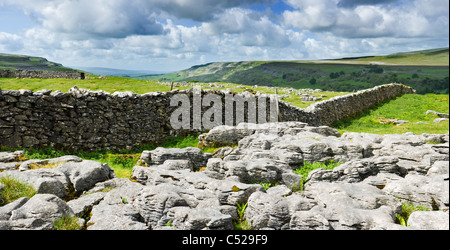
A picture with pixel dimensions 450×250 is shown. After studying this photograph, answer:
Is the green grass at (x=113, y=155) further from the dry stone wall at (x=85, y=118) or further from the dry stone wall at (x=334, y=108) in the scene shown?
the dry stone wall at (x=334, y=108)

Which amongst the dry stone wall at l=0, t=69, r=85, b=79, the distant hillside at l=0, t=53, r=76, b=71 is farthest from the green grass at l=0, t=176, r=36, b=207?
the dry stone wall at l=0, t=69, r=85, b=79

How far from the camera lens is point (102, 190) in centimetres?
946

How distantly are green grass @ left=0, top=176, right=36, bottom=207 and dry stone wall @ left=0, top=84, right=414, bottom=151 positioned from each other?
27.5 ft

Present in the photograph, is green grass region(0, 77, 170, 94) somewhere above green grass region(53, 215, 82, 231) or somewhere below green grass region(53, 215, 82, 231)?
above

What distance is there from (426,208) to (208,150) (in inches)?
428

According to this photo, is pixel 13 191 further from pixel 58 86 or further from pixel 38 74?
pixel 38 74

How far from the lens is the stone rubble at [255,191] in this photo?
7094 millimetres

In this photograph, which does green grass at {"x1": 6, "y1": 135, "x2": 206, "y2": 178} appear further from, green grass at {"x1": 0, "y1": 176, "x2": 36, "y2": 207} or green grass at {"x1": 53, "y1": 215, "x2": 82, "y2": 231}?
green grass at {"x1": 53, "y1": 215, "x2": 82, "y2": 231}

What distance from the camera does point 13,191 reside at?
8.40 meters

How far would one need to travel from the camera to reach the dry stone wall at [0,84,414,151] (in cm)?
1572

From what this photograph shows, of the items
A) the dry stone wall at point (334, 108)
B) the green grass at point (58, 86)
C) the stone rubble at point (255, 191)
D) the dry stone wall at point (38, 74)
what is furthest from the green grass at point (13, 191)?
the dry stone wall at point (38, 74)

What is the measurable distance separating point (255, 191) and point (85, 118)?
13.5m

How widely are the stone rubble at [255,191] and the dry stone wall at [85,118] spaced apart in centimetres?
362
